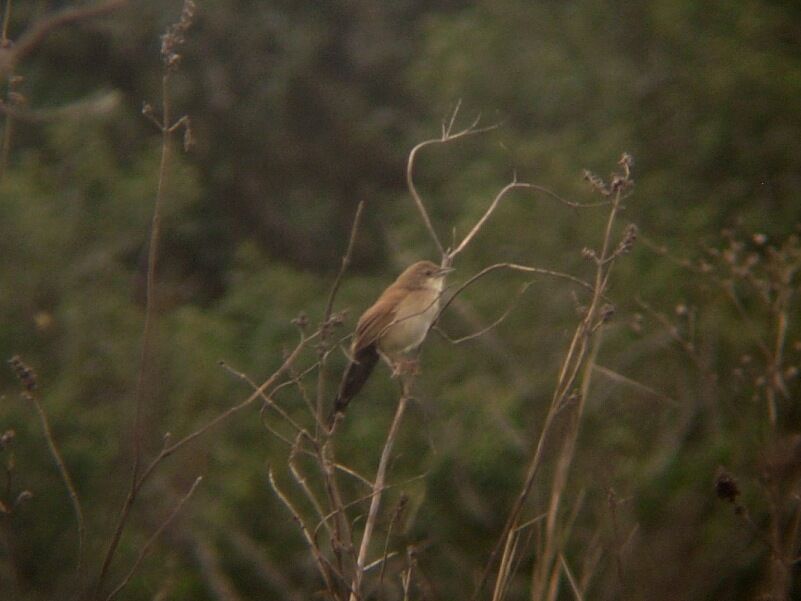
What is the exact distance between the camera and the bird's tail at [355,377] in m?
6.07

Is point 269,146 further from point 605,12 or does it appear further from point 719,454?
point 719,454

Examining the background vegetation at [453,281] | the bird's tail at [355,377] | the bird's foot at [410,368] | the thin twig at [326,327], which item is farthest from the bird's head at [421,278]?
the thin twig at [326,327]

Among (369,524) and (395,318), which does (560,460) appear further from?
(395,318)

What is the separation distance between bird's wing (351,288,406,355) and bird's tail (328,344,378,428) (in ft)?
0.19

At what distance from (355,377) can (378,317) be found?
35cm

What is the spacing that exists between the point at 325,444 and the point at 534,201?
27.1 ft

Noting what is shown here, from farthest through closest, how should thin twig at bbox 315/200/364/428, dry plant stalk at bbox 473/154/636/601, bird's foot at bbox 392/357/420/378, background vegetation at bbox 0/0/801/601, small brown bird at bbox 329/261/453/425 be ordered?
background vegetation at bbox 0/0/801/601, small brown bird at bbox 329/261/453/425, bird's foot at bbox 392/357/420/378, thin twig at bbox 315/200/364/428, dry plant stalk at bbox 473/154/636/601

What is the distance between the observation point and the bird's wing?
662cm

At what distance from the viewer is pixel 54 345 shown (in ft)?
36.9

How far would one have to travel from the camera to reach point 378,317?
6695 mm

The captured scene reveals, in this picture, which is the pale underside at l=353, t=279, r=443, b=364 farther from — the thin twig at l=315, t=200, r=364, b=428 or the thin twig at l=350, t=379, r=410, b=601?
the thin twig at l=315, t=200, r=364, b=428

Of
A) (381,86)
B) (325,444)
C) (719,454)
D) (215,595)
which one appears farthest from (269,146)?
(325,444)

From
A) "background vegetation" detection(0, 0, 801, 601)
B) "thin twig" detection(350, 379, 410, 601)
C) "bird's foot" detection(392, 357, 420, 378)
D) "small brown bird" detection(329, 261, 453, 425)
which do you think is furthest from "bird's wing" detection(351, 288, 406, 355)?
"thin twig" detection(350, 379, 410, 601)

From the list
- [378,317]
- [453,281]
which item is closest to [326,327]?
[378,317]
